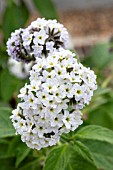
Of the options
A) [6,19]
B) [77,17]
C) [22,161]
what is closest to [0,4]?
[77,17]

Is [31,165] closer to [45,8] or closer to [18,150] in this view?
[18,150]

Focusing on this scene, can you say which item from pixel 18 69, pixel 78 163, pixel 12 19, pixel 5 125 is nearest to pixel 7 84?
pixel 18 69

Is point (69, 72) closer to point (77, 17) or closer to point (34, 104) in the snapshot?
point (34, 104)

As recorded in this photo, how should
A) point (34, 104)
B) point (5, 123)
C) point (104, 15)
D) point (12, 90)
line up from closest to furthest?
point (34, 104) < point (5, 123) < point (12, 90) < point (104, 15)

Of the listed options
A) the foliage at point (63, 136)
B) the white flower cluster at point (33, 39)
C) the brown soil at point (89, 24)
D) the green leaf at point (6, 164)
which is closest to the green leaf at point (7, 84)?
the foliage at point (63, 136)

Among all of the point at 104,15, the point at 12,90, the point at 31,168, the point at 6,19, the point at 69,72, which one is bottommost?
the point at 31,168

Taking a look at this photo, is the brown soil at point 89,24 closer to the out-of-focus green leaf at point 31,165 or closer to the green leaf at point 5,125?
the out-of-focus green leaf at point 31,165

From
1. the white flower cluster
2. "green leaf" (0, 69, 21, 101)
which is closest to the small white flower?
the white flower cluster
